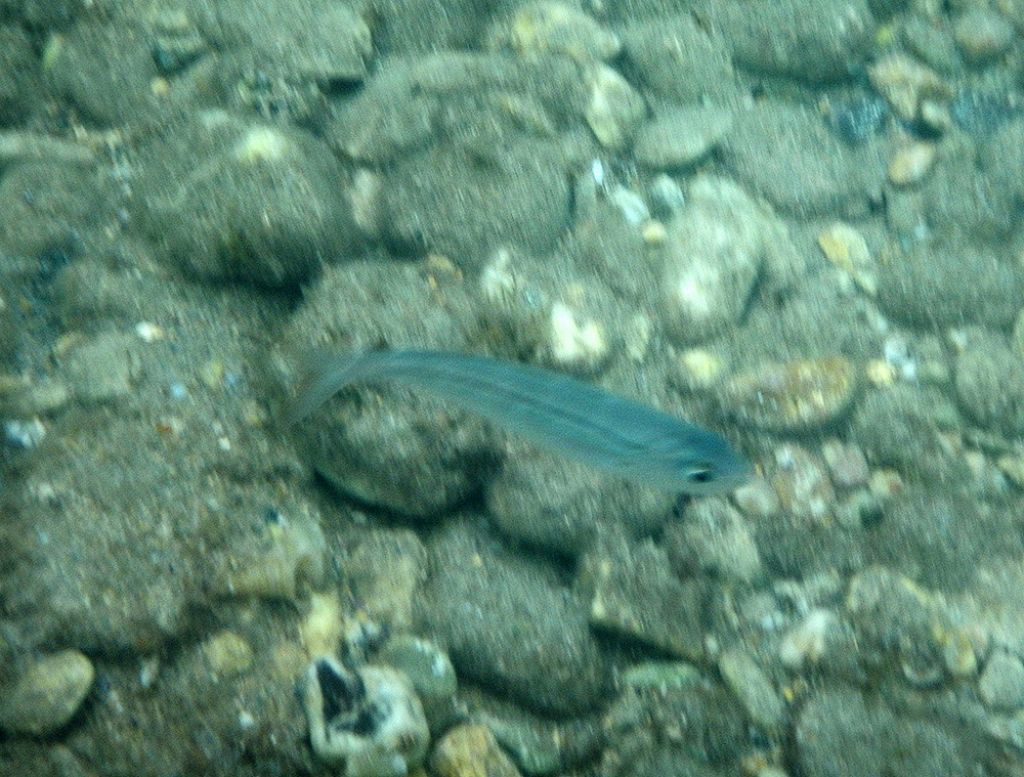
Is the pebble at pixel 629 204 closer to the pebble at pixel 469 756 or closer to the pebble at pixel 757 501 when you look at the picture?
Result: the pebble at pixel 757 501

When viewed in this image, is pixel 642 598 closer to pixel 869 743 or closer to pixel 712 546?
pixel 712 546

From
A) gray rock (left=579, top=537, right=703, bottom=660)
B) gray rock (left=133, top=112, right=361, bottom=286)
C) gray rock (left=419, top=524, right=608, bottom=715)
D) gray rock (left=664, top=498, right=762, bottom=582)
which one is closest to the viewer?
gray rock (left=419, top=524, right=608, bottom=715)

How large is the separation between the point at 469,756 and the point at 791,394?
2.87 meters

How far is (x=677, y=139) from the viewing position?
6066 millimetres

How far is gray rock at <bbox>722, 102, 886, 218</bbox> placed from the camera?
6.27 meters

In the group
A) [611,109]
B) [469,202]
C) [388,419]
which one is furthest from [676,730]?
[611,109]

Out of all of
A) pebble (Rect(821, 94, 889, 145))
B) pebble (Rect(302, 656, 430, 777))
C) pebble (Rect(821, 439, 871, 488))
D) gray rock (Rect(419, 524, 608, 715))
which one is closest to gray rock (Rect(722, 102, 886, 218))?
pebble (Rect(821, 94, 889, 145))

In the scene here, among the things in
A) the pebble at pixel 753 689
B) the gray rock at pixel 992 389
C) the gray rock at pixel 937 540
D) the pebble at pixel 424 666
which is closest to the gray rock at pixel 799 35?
the gray rock at pixel 992 389

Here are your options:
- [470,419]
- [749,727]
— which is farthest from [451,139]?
[749,727]

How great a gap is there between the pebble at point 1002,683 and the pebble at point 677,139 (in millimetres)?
3939

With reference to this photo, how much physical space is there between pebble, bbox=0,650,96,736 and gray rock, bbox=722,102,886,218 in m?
5.55

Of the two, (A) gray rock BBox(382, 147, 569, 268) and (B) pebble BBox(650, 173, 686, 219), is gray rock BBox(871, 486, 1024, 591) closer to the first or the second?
(B) pebble BBox(650, 173, 686, 219)

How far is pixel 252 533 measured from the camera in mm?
3617

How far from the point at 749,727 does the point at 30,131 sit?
5748mm
